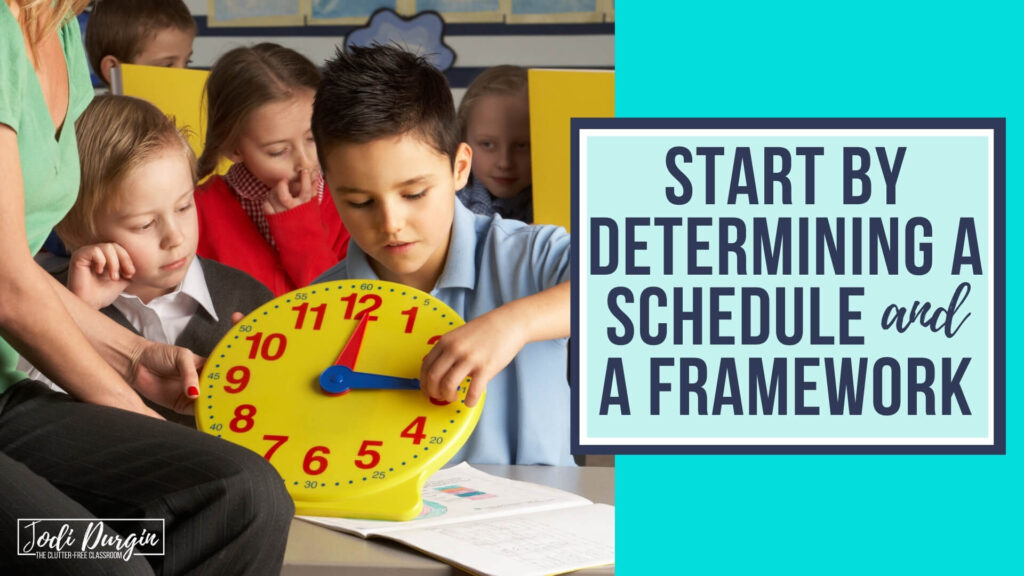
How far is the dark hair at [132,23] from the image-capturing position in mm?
1915

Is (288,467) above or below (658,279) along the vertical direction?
below

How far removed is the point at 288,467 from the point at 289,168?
Answer: 993 mm

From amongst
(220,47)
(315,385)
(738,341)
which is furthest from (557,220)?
(220,47)

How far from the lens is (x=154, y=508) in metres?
0.61

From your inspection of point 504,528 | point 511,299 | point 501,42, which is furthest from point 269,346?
point 501,42

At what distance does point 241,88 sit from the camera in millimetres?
1645

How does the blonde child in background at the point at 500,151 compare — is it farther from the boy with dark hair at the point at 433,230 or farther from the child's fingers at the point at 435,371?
the child's fingers at the point at 435,371

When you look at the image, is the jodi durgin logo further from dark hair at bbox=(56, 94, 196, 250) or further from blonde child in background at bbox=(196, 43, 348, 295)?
blonde child in background at bbox=(196, 43, 348, 295)

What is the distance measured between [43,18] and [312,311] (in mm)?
315

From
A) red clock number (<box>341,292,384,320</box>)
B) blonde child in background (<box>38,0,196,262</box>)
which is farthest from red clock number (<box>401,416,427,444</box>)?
blonde child in background (<box>38,0,196,262</box>)

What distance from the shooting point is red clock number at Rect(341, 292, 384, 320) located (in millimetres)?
823

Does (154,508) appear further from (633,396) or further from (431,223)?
(431,223)

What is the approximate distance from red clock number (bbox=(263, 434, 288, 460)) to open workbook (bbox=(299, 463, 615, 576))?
70 mm

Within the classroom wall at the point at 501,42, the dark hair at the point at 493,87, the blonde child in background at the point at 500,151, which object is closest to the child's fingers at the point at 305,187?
the blonde child in background at the point at 500,151
